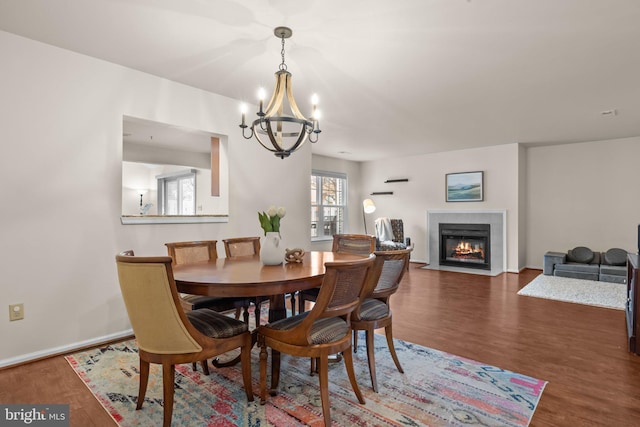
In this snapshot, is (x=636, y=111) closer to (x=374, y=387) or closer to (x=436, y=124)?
(x=436, y=124)

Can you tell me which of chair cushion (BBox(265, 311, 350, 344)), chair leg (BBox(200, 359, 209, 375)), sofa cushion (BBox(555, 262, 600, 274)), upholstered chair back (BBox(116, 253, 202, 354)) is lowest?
chair leg (BBox(200, 359, 209, 375))

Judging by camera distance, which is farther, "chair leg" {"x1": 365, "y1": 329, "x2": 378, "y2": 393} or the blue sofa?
the blue sofa

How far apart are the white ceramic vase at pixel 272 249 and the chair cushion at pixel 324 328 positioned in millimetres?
476

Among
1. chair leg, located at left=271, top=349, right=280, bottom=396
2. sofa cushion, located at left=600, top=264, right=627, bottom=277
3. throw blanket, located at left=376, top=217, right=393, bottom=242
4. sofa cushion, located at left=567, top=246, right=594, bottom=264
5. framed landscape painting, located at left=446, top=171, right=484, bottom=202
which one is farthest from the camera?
throw blanket, located at left=376, top=217, right=393, bottom=242

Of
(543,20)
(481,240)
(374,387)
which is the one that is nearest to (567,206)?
(481,240)

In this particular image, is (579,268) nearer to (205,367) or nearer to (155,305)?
(205,367)

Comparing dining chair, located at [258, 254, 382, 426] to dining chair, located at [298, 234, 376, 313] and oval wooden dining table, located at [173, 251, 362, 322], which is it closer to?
oval wooden dining table, located at [173, 251, 362, 322]

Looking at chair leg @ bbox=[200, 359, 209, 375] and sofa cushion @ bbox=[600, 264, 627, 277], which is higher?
sofa cushion @ bbox=[600, 264, 627, 277]

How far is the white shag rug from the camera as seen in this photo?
4.15 meters

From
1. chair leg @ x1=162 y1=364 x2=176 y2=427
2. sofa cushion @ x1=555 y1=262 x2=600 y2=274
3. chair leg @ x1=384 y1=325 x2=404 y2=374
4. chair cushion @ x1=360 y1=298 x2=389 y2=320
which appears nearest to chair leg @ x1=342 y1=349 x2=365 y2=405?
chair cushion @ x1=360 y1=298 x2=389 y2=320

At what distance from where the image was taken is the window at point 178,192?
6317 mm

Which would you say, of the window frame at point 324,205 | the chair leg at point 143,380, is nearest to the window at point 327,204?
the window frame at point 324,205

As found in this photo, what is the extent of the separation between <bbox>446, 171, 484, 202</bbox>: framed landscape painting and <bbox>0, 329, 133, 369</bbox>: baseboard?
622 cm

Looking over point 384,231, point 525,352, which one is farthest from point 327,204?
point 525,352
